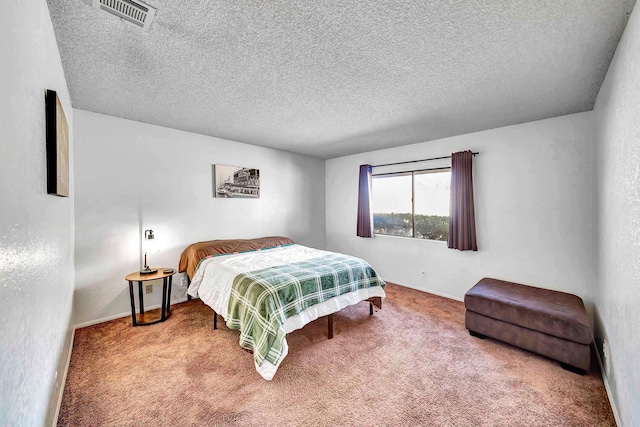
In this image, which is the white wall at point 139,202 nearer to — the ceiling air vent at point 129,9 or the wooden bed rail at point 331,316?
the wooden bed rail at point 331,316

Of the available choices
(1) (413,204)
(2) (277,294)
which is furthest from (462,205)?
(2) (277,294)

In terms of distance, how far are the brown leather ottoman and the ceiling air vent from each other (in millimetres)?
3390

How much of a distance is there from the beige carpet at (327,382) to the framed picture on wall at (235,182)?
1.96 m

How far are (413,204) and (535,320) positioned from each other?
7.35 ft

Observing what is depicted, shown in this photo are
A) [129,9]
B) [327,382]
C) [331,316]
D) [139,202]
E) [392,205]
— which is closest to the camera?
[129,9]

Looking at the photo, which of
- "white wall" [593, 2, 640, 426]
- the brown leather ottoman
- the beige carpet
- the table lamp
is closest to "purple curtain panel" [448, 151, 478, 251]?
the brown leather ottoman

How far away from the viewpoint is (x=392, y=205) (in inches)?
177

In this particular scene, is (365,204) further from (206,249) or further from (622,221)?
(622,221)

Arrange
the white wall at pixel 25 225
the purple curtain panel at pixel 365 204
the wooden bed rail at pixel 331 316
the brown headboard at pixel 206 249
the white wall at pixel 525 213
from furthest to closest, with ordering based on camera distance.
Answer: the purple curtain panel at pixel 365 204 → the brown headboard at pixel 206 249 → the white wall at pixel 525 213 → the wooden bed rail at pixel 331 316 → the white wall at pixel 25 225

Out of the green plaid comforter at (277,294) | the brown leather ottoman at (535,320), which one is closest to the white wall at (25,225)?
the green plaid comforter at (277,294)

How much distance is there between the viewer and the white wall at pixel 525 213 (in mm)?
2730

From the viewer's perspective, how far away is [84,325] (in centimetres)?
281

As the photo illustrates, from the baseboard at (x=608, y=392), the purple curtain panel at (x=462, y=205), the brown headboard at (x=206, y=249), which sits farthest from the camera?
the purple curtain panel at (x=462, y=205)

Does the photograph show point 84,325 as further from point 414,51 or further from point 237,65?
point 414,51
